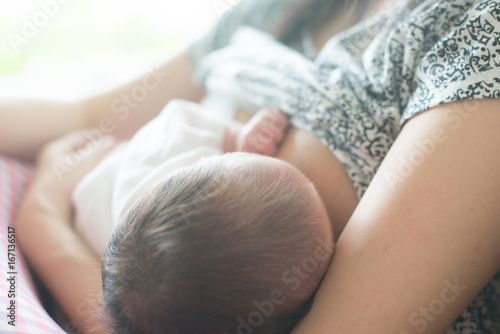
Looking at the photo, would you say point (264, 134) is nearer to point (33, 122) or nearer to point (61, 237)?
point (61, 237)

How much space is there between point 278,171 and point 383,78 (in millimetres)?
264

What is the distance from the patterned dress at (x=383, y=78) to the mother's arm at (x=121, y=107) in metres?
0.28

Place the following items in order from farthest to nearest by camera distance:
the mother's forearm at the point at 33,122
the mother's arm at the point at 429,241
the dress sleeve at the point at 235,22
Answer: the dress sleeve at the point at 235,22 → the mother's forearm at the point at 33,122 → the mother's arm at the point at 429,241

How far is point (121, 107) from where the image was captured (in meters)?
1.25

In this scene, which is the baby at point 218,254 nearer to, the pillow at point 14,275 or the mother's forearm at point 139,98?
the pillow at point 14,275

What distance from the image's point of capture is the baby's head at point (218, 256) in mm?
554

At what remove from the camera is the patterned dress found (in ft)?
1.94

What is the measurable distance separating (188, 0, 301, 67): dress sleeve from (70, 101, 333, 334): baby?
2.38 feet

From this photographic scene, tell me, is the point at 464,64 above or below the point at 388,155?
above

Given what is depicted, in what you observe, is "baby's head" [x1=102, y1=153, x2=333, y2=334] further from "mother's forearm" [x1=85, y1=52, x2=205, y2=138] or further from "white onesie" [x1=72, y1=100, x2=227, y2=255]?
"mother's forearm" [x1=85, y1=52, x2=205, y2=138]

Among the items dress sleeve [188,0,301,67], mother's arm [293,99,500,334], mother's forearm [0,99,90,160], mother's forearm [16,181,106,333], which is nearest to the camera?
mother's arm [293,99,500,334]

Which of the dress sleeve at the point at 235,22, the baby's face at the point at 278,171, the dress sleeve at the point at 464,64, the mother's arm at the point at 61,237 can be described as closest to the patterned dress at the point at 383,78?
the dress sleeve at the point at 464,64

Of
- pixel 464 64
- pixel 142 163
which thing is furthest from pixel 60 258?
pixel 464 64

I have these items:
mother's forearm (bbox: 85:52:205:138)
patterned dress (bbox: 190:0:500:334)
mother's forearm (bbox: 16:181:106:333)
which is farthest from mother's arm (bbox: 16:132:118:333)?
patterned dress (bbox: 190:0:500:334)
